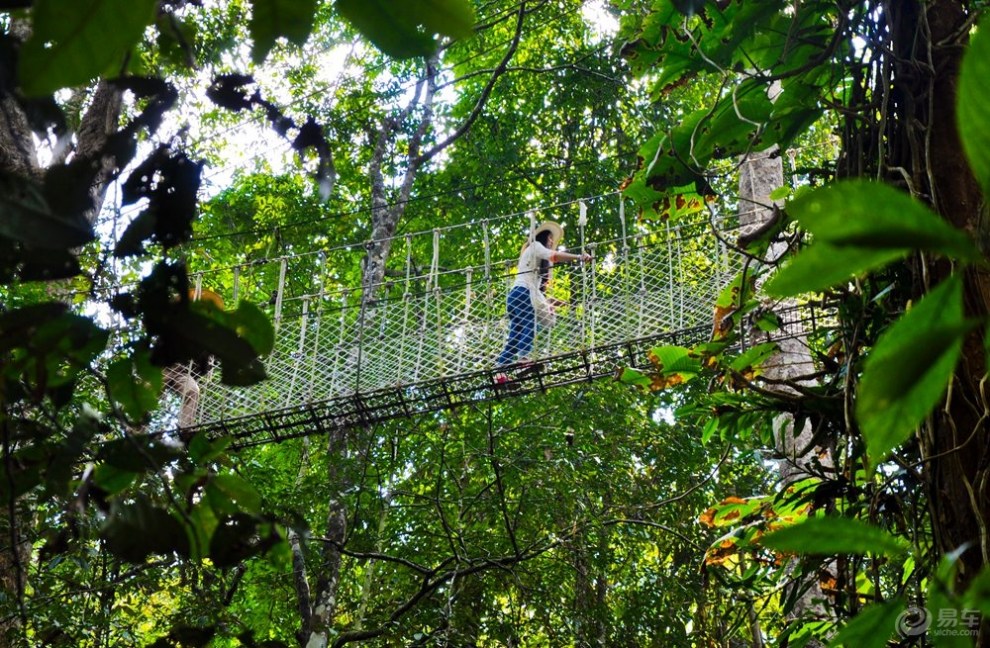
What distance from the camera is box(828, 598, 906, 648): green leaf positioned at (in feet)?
1.00

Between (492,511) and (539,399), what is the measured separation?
2.60 ft

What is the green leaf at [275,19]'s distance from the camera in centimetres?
31

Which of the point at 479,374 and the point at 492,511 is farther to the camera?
the point at 492,511

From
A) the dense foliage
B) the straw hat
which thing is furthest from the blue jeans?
the dense foliage

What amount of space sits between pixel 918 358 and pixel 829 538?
8 cm

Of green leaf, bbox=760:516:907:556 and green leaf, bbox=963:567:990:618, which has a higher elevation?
green leaf, bbox=760:516:907:556

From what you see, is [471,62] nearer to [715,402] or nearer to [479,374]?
[479,374]

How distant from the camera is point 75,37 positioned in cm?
27

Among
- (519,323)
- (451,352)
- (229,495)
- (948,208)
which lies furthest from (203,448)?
(519,323)

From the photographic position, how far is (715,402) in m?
1.18

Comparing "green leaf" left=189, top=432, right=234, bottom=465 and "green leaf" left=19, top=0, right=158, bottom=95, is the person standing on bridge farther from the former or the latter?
"green leaf" left=19, top=0, right=158, bottom=95

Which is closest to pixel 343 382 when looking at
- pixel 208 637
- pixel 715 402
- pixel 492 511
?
pixel 492 511

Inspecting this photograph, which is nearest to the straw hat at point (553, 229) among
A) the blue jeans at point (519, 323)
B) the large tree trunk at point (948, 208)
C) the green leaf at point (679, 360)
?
the blue jeans at point (519, 323)

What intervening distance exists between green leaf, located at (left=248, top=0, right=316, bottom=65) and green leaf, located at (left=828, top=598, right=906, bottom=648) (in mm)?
256
